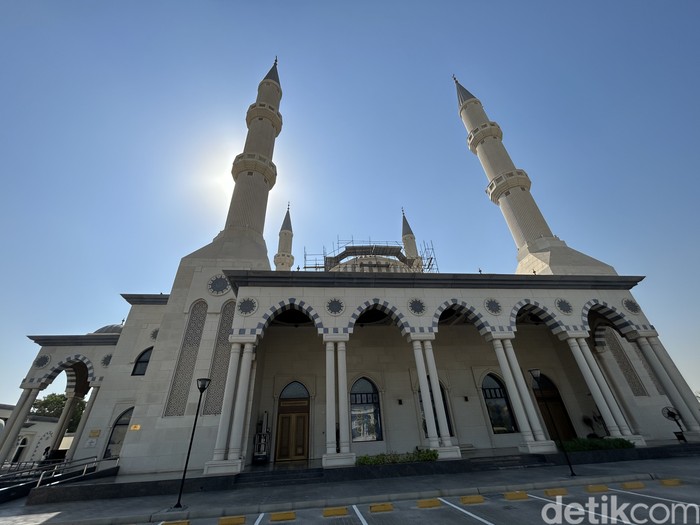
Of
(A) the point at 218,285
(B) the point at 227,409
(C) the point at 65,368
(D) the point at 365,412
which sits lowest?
(B) the point at 227,409

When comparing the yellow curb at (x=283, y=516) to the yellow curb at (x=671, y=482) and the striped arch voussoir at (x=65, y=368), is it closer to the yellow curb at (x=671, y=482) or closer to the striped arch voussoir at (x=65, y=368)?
the yellow curb at (x=671, y=482)

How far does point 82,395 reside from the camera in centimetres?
2152

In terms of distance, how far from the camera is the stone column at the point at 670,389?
1261cm

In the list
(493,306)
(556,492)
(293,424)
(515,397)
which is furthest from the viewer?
(293,424)

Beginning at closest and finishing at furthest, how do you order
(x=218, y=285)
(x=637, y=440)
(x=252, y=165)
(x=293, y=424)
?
1. (x=637, y=440)
2. (x=293, y=424)
3. (x=218, y=285)
4. (x=252, y=165)

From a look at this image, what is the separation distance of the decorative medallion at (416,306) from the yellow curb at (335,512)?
8.09 metres

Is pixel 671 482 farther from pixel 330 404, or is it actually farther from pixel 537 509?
pixel 330 404

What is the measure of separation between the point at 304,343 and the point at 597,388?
1312 cm

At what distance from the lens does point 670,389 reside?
43.3 ft

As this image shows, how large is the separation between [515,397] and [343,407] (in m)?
6.98

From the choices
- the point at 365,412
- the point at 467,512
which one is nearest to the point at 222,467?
the point at 365,412

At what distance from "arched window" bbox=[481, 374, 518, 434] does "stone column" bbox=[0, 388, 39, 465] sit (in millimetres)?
24978

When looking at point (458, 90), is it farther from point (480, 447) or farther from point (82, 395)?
point (82, 395)

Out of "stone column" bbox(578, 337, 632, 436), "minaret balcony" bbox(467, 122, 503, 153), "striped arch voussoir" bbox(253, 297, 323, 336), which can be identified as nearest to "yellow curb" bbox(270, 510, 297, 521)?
"striped arch voussoir" bbox(253, 297, 323, 336)
